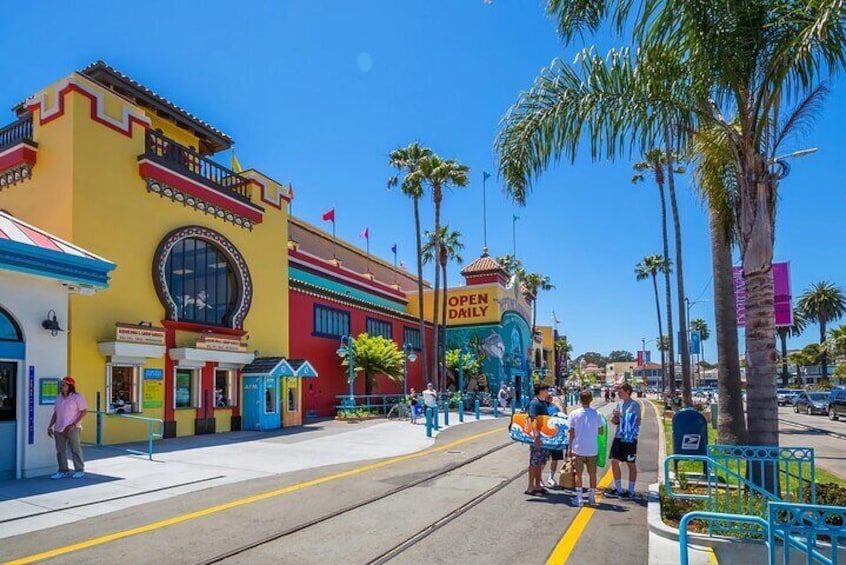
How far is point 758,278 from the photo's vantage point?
783cm

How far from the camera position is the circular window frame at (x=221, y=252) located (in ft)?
62.7

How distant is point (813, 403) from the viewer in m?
35.8

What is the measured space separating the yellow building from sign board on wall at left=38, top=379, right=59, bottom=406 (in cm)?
447

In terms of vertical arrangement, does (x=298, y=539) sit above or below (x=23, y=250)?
below

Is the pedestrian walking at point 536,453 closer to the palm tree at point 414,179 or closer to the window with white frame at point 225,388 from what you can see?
the window with white frame at point 225,388

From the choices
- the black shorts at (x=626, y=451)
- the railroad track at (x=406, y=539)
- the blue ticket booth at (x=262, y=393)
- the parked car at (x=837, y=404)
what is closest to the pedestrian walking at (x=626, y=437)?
the black shorts at (x=626, y=451)

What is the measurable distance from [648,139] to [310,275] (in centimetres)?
2388

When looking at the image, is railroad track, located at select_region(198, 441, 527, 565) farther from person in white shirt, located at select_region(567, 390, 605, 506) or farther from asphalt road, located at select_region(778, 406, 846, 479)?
asphalt road, located at select_region(778, 406, 846, 479)

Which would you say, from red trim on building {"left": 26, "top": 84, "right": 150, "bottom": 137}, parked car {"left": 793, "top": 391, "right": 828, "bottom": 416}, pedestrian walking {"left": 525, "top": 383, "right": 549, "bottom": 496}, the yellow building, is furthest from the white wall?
parked car {"left": 793, "top": 391, "right": 828, "bottom": 416}

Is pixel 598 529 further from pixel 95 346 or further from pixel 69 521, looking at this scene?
pixel 95 346

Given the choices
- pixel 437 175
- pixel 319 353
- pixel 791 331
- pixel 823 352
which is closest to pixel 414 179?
pixel 437 175

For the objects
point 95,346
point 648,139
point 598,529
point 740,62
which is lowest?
point 598,529

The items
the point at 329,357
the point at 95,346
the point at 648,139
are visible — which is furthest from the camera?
the point at 329,357

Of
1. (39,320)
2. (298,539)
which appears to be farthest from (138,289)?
(298,539)
